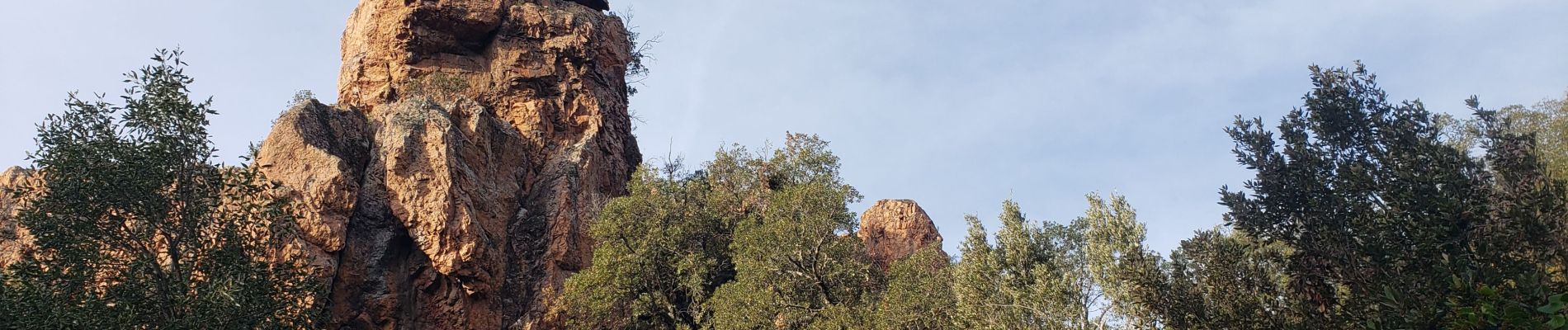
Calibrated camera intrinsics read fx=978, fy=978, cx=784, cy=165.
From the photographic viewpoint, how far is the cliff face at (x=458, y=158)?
114 feet

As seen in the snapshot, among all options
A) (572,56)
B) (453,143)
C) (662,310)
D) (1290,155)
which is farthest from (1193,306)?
(572,56)

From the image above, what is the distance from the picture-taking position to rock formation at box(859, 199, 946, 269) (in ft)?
172

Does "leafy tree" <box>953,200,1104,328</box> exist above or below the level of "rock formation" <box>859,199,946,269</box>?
below

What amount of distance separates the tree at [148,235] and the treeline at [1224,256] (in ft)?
37.9

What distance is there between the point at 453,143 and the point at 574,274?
672cm

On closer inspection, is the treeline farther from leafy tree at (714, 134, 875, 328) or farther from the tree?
the tree

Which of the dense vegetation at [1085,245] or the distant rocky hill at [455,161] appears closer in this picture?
the dense vegetation at [1085,245]

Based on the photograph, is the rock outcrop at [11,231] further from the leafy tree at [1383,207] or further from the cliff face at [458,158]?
the leafy tree at [1383,207]

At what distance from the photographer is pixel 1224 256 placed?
90.1 feet

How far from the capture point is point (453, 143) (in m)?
36.8

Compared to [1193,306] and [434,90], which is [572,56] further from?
[1193,306]

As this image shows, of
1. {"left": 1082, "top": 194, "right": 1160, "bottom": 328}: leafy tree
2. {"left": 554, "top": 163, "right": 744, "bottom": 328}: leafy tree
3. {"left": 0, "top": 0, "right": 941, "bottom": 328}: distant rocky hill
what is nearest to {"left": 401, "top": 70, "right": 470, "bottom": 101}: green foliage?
{"left": 0, "top": 0, "right": 941, "bottom": 328}: distant rocky hill

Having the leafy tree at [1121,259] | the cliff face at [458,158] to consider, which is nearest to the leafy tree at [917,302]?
the leafy tree at [1121,259]

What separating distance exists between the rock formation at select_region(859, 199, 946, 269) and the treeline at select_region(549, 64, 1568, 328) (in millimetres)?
13484
